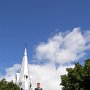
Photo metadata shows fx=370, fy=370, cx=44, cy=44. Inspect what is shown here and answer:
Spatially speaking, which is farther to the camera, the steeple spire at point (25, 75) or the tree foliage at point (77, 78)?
the steeple spire at point (25, 75)

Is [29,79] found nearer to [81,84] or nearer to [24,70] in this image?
[24,70]

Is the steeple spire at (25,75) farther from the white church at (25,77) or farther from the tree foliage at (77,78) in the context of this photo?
the tree foliage at (77,78)

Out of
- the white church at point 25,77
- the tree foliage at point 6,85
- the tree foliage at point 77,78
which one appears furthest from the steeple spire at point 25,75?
the tree foliage at point 77,78

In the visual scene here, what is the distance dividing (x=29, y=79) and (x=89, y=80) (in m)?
68.0

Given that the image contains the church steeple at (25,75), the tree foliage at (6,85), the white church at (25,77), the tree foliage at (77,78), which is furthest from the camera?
the church steeple at (25,75)

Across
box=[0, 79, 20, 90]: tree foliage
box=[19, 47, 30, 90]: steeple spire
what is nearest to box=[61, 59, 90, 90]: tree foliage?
box=[0, 79, 20, 90]: tree foliage

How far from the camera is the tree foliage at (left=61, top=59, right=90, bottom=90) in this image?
59281 millimetres

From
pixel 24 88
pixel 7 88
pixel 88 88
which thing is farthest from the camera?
pixel 24 88

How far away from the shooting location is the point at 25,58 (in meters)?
124

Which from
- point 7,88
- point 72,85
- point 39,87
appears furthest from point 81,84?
point 39,87

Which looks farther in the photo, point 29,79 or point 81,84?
point 29,79

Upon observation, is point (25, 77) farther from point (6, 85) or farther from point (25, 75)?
point (6, 85)

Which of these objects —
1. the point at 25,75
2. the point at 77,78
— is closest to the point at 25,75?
→ the point at 25,75

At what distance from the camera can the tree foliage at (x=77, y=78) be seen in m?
59.3
